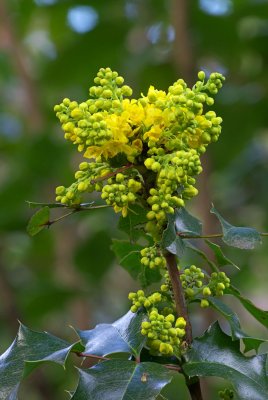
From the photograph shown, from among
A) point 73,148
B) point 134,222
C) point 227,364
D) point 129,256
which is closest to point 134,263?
point 129,256

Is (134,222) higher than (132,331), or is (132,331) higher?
(134,222)

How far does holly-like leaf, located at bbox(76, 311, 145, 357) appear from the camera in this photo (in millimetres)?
762

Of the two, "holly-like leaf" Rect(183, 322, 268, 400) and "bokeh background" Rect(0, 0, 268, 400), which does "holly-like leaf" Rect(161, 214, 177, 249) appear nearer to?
"holly-like leaf" Rect(183, 322, 268, 400)

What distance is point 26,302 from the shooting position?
2.02 m

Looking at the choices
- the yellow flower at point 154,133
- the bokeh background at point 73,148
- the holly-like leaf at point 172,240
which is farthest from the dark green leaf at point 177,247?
the bokeh background at point 73,148

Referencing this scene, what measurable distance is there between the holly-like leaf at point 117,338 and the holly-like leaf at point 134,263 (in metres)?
0.08

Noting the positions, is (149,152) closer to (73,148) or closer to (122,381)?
(122,381)

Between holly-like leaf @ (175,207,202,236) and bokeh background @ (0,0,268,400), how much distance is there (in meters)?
1.06

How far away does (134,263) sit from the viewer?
36.3 inches

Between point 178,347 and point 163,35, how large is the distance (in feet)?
5.47

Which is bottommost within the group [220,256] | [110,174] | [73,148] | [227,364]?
[227,364]

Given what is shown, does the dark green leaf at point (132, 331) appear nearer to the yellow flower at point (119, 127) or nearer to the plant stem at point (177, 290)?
the plant stem at point (177, 290)

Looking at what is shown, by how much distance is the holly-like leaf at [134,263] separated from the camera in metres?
0.89

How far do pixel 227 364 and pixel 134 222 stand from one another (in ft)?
0.60
